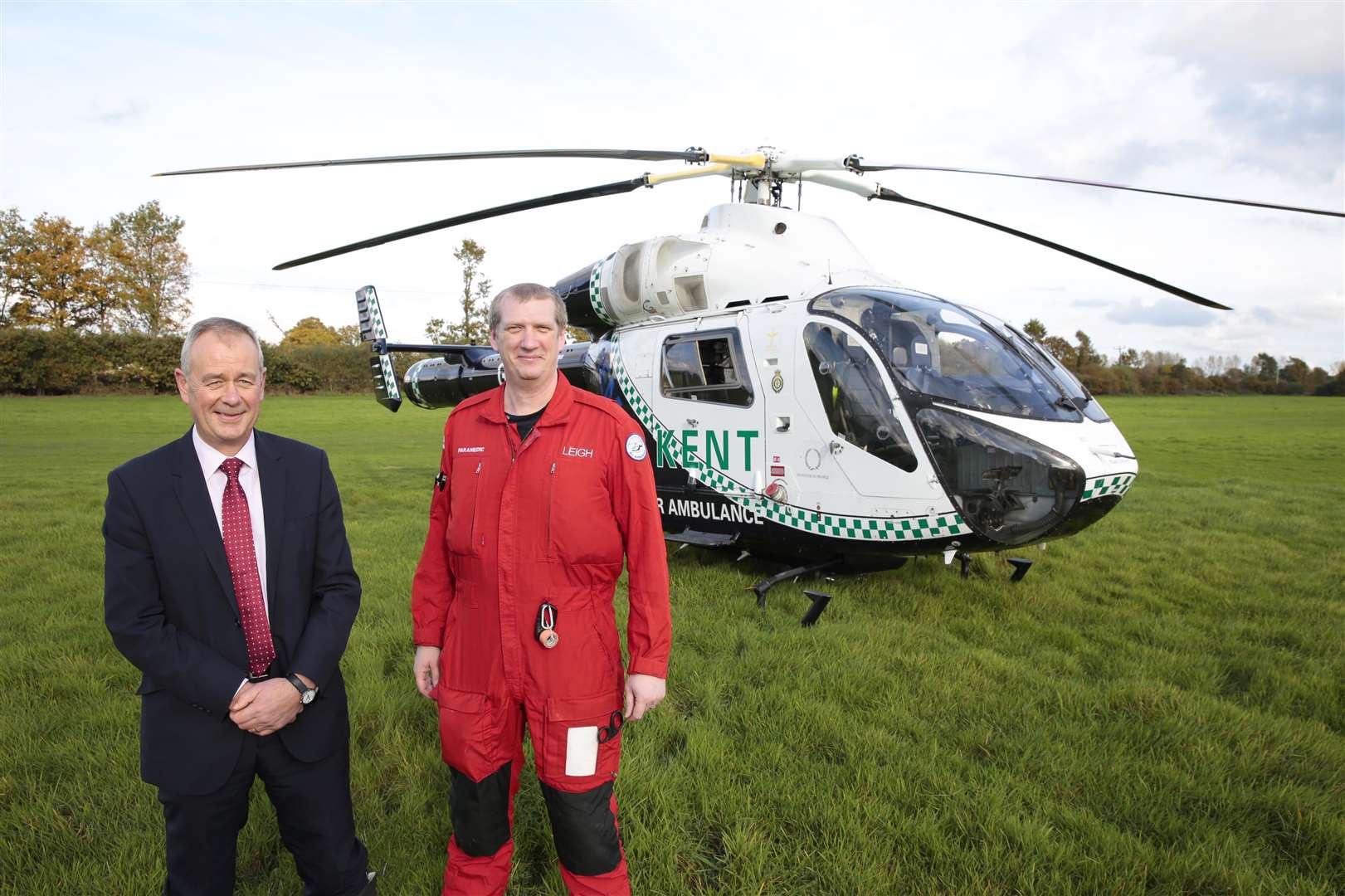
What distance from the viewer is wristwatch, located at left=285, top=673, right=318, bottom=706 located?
2.04 metres

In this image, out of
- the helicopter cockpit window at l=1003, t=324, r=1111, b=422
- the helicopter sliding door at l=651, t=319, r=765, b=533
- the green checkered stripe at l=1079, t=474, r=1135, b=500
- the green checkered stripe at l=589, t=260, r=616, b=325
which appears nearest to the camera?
the green checkered stripe at l=1079, t=474, r=1135, b=500

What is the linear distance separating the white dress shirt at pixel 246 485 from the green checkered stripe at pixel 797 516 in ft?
12.9

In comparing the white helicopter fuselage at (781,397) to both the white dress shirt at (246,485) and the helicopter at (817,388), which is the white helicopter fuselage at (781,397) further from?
the white dress shirt at (246,485)

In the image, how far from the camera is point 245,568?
2.04 metres

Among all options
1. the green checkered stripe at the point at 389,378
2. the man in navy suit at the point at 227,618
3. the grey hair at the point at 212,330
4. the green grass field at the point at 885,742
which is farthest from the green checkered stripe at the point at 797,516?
the green checkered stripe at the point at 389,378

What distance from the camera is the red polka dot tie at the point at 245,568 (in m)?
2.03

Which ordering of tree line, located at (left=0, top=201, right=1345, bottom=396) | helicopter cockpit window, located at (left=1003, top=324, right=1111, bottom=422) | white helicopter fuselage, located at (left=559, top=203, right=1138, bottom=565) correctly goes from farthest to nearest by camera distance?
tree line, located at (left=0, top=201, right=1345, bottom=396), helicopter cockpit window, located at (left=1003, top=324, right=1111, bottom=422), white helicopter fuselage, located at (left=559, top=203, right=1138, bottom=565)

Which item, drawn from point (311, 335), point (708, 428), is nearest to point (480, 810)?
point (708, 428)

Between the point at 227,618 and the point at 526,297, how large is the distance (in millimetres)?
1276

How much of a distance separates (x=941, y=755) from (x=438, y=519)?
2593 millimetres

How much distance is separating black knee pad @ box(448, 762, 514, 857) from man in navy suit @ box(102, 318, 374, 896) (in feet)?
1.18

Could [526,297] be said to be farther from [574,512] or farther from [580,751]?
[580,751]

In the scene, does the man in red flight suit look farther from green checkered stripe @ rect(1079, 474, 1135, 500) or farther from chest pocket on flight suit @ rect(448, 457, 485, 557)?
green checkered stripe @ rect(1079, 474, 1135, 500)

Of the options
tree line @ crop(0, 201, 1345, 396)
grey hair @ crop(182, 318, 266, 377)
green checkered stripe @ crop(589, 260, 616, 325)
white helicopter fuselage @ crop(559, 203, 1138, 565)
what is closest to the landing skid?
white helicopter fuselage @ crop(559, 203, 1138, 565)
